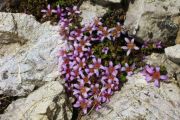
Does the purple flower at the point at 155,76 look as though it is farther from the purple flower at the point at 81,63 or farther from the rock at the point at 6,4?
the rock at the point at 6,4

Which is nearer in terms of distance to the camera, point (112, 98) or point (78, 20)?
point (112, 98)

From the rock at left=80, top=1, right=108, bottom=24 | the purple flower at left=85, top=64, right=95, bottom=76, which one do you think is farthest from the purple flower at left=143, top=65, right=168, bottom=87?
the rock at left=80, top=1, right=108, bottom=24

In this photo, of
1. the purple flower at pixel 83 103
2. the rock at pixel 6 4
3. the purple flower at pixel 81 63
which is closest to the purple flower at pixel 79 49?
the purple flower at pixel 81 63

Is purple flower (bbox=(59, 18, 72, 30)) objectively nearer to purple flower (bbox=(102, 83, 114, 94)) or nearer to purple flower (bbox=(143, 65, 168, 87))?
purple flower (bbox=(102, 83, 114, 94))

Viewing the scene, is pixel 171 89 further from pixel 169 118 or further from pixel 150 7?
pixel 150 7

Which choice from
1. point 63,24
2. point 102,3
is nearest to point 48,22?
point 63,24

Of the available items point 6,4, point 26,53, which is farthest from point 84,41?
point 6,4

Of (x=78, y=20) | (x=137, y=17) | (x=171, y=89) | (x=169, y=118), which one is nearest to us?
(x=169, y=118)
